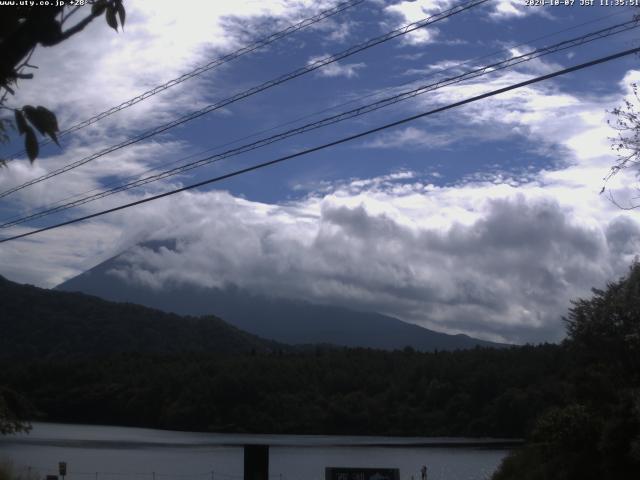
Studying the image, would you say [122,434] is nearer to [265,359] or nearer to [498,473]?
[265,359]

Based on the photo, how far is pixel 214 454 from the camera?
70250 millimetres

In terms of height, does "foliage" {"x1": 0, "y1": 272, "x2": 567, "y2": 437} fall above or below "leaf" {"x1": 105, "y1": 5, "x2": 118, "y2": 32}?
above

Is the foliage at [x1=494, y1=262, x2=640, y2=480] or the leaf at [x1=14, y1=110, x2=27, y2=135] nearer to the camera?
the leaf at [x1=14, y1=110, x2=27, y2=135]

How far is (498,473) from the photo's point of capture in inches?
1120

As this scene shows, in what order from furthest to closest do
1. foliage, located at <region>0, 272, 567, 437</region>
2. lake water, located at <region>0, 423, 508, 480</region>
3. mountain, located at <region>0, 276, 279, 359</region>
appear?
mountain, located at <region>0, 276, 279, 359</region> < foliage, located at <region>0, 272, 567, 437</region> < lake water, located at <region>0, 423, 508, 480</region>

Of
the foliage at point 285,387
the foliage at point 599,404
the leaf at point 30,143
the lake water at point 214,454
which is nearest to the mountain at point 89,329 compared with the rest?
the foliage at point 285,387

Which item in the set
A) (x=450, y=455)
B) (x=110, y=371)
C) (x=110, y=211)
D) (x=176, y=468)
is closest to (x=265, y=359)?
(x=110, y=371)

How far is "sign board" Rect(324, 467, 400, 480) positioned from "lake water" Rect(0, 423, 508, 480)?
28.5 meters

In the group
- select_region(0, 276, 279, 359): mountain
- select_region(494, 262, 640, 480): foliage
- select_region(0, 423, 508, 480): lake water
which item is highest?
select_region(0, 276, 279, 359): mountain

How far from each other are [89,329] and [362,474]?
122730mm

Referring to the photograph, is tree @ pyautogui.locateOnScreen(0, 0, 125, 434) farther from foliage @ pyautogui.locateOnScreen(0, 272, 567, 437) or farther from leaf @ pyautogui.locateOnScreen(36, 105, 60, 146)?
foliage @ pyautogui.locateOnScreen(0, 272, 567, 437)

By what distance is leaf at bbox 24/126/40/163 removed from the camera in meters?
4.28

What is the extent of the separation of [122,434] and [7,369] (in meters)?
14.1

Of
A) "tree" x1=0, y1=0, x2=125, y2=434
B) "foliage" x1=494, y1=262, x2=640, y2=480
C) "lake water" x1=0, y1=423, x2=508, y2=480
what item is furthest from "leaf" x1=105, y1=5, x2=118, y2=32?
"lake water" x1=0, y1=423, x2=508, y2=480
